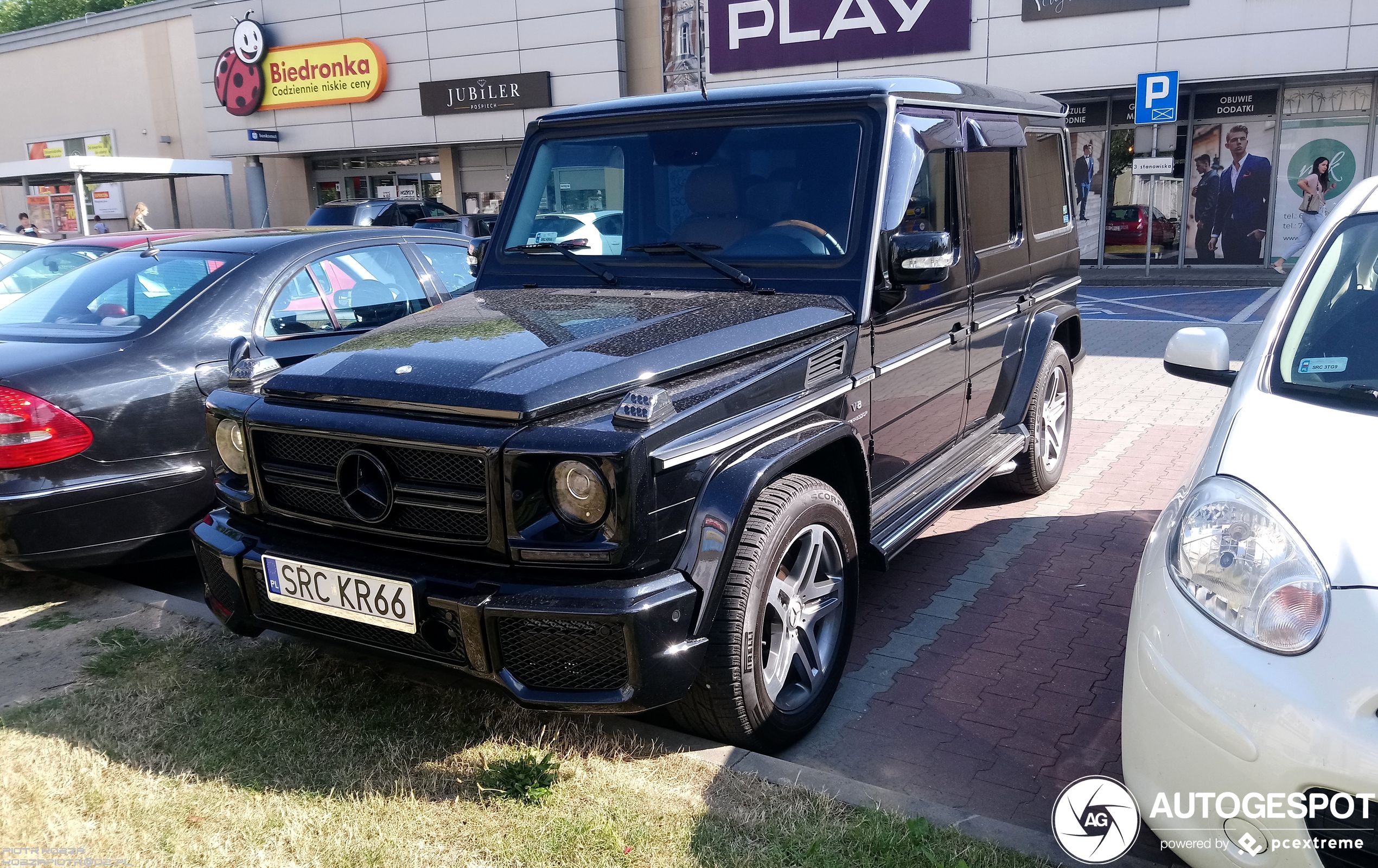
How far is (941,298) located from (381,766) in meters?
2.82

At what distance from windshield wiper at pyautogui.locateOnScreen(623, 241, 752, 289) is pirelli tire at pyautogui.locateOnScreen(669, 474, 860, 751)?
88 centimetres

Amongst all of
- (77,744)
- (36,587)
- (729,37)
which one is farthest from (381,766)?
(729,37)

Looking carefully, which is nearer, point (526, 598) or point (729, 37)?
point (526, 598)

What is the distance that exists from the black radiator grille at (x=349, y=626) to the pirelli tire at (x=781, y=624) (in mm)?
738

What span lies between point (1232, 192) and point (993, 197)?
16.8 metres

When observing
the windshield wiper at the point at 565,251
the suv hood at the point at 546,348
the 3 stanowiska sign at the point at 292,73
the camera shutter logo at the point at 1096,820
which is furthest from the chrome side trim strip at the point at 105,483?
the 3 stanowiska sign at the point at 292,73

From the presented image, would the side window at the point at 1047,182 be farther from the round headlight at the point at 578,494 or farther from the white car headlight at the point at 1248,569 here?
the round headlight at the point at 578,494

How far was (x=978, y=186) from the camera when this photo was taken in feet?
15.6

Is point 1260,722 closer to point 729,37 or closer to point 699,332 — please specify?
point 699,332

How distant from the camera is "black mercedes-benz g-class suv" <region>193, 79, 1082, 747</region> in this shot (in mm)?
Result: 2721

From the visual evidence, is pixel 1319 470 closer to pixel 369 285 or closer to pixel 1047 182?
pixel 1047 182

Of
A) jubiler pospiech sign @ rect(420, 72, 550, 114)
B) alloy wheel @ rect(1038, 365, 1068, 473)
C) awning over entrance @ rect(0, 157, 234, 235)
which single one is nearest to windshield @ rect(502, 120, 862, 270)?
alloy wheel @ rect(1038, 365, 1068, 473)

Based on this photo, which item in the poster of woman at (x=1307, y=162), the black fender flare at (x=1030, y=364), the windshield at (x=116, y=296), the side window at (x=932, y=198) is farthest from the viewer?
the poster of woman at (x=1307, y=162)

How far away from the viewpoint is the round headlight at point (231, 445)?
3377 millimetres
